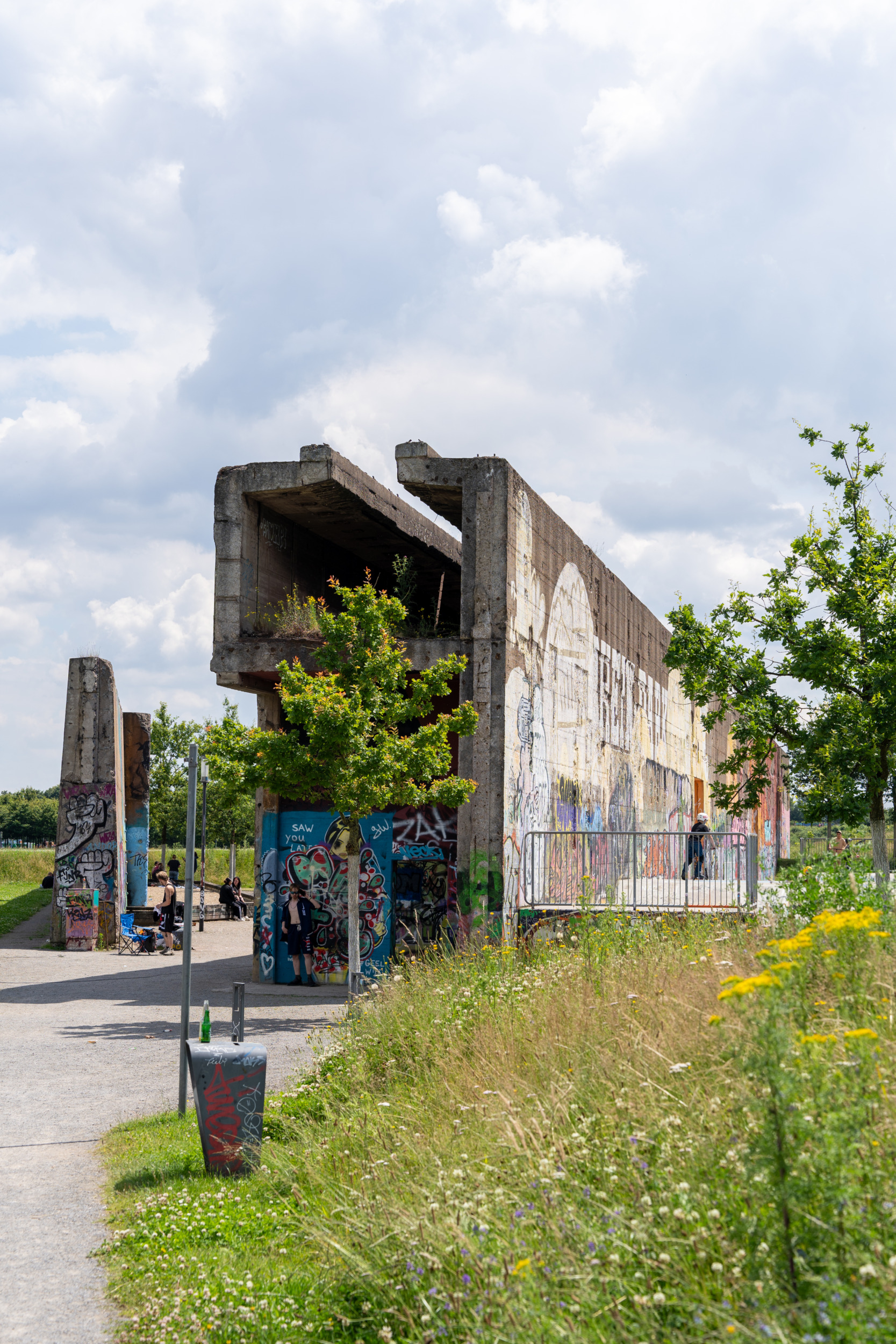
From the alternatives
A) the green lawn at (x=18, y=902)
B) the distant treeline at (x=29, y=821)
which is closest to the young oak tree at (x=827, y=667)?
the green lawn at (x=18, y=902)

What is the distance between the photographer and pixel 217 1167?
6957 millimetres

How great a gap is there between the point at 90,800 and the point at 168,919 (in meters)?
3.38

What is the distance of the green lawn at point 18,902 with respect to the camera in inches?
1224

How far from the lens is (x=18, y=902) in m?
36.4

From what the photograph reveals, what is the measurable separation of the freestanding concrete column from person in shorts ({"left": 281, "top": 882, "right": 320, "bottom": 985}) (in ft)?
39.7

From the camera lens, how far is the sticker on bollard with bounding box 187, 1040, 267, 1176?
698 cm

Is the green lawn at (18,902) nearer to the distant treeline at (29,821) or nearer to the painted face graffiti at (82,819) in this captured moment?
the painted face graffiti at (82,819)

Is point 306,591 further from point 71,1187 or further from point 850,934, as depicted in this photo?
point 850,934

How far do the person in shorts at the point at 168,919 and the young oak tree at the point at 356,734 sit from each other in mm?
11835

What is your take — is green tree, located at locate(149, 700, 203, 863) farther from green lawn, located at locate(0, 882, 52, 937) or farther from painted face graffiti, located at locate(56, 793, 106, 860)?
painted face graffiti, located at locate(56, 793, 106, 860)

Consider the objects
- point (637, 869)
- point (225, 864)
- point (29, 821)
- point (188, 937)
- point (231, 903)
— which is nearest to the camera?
point (188, 937)

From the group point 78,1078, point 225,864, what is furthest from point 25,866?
point 78,1078

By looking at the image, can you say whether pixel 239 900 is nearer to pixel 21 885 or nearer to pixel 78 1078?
pixel 21 885

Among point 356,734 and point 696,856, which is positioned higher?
point 356,734
